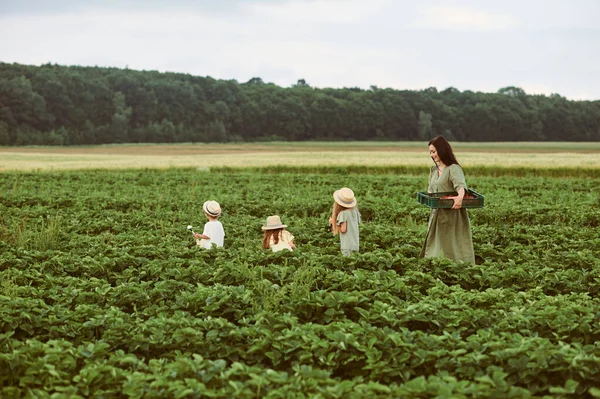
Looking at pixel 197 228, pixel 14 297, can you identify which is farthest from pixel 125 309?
pixel 197 228

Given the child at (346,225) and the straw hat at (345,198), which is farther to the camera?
the child at (346,225)

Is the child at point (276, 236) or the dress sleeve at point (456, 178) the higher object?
the dress sleeve at point (456, 178)

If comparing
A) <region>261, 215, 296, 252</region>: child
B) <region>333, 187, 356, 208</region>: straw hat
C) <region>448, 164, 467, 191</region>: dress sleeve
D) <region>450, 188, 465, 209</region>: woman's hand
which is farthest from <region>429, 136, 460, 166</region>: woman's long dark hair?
<region>261, 215, 296, 252</region>: child

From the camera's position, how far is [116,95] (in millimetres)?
85938

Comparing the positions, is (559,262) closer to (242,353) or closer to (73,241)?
(242,353)

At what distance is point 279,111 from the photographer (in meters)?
94.5

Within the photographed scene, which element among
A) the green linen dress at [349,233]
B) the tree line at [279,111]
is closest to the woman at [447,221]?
the green linen dress at [349,233]

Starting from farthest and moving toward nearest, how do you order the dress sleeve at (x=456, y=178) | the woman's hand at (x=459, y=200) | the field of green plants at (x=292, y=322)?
the dress sleeve at (x=456, y=178) < the woman's hand at (x=459, y=200) < the field of green plants at (x=292, y=322)

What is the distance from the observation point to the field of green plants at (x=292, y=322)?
4625 millimetres

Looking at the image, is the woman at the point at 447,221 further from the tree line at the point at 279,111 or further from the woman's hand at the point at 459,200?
the tree line at the point at 279,111

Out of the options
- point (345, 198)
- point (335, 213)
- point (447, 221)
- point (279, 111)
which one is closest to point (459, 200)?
point (447, 221)

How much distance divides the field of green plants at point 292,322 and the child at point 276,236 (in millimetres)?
372

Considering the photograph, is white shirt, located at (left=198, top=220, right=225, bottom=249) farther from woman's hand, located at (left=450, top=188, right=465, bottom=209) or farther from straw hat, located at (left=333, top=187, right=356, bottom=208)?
woman's hand, located at (left=450, top=188, right=465, bottom=209)

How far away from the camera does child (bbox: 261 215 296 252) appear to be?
30.3ft
